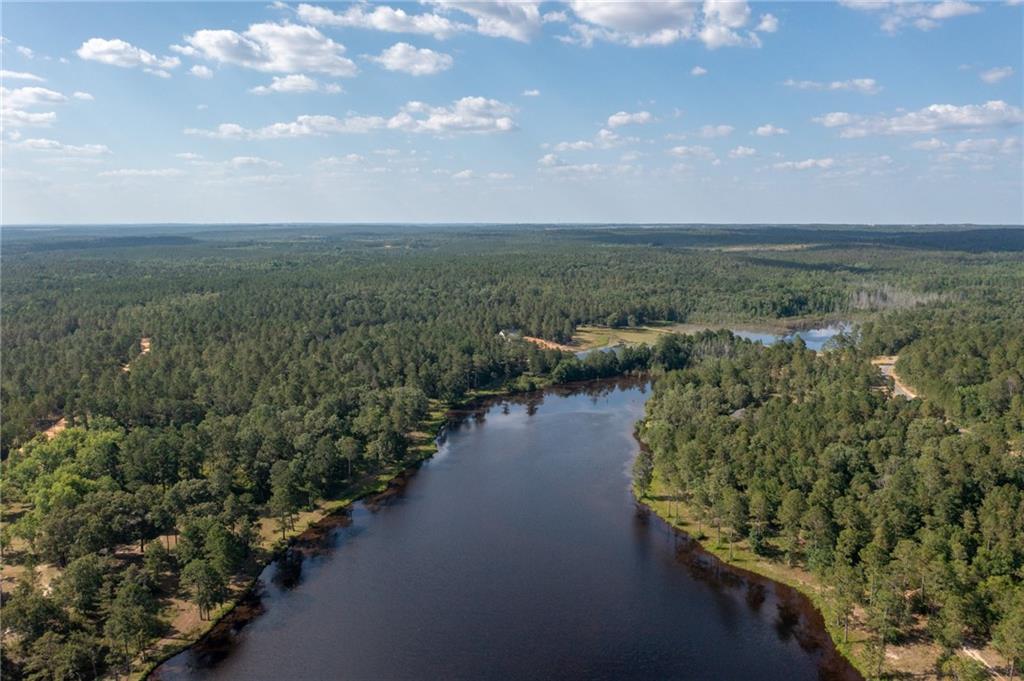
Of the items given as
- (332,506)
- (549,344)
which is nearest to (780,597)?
Answer: (332,506)

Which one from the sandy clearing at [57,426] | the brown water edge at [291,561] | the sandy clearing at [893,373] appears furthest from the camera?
the sandy clearing at [893,373]

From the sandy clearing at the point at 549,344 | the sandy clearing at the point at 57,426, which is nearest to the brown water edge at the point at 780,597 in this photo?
the sandy clearing at the point at 57,426

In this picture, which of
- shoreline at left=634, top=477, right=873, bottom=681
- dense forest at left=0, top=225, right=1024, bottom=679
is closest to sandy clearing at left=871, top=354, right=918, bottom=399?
dense forest at left=0, top=225, right=1024, bottom=679

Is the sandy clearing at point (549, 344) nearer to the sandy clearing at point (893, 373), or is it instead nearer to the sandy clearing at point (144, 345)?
the sandy clearing at point (893, 373)

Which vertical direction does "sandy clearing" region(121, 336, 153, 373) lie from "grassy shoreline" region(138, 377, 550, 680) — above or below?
above

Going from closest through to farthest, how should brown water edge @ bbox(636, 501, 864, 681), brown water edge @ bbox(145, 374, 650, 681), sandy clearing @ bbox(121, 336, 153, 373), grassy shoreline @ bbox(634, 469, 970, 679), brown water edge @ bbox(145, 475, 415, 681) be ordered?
grassy shoreline @ bbox(634, 469, 970, 679), brown water edge @ bbox(636, 501, 864, 681), brown water edge @ bbox(145, 475, 415, 681), brown water edge @ bbox(145, 374, 650, 681), sandy clearing @ bbox(121, 336, 153, 373)

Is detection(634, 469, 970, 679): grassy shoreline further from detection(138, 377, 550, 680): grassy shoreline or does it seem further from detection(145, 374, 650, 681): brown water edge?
detection(138, 377, 550, 680): grassy shoreline
